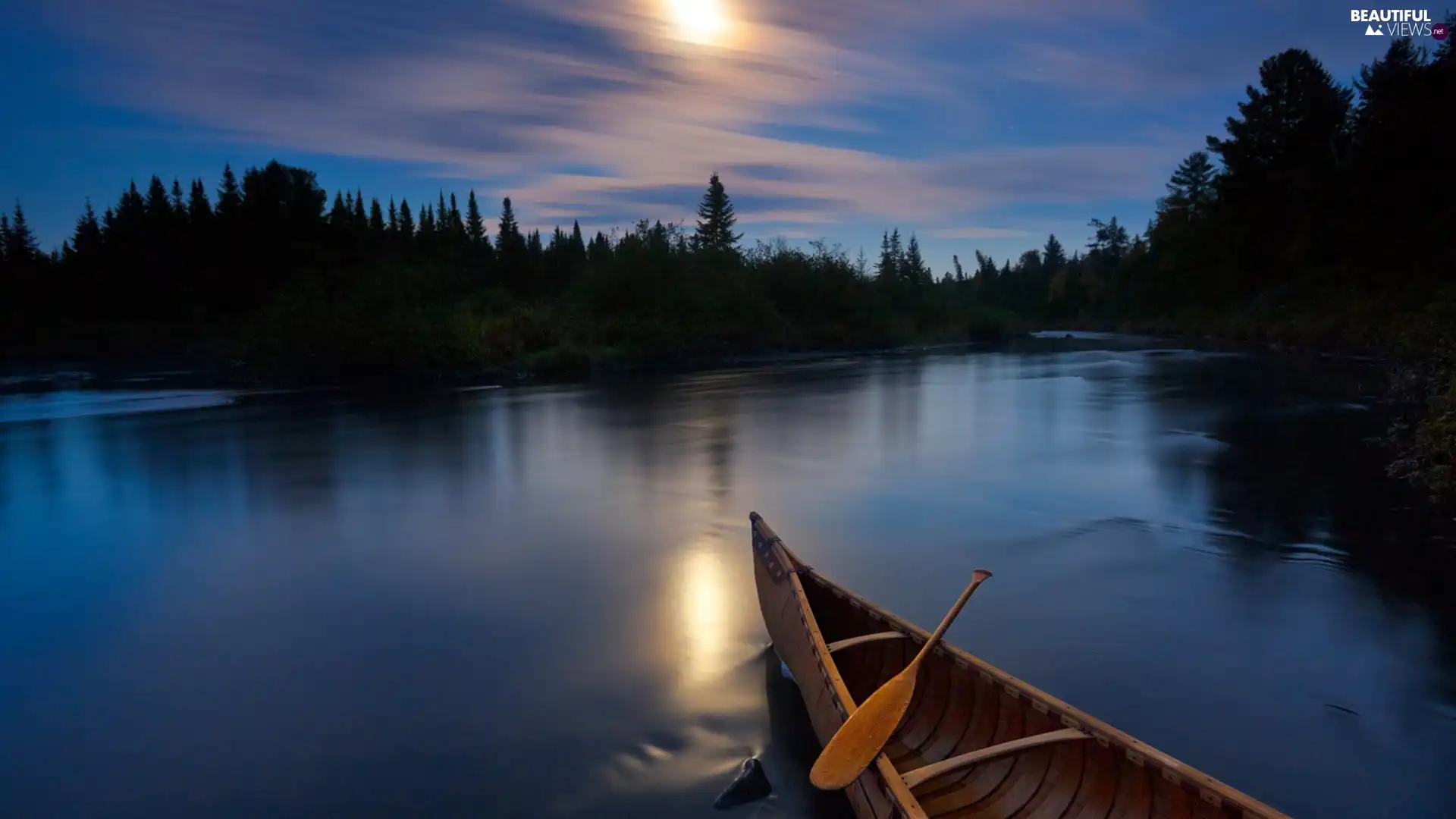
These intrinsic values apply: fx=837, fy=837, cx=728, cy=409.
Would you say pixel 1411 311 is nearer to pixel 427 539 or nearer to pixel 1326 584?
pixel 1326 584

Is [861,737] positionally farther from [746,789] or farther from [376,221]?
[376,221]

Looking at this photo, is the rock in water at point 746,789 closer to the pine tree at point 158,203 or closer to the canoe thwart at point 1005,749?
the canoe thwart at point 1005,749

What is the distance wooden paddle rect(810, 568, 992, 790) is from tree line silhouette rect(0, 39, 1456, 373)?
27.9 metres

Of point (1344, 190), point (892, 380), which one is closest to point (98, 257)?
point (892, 380)

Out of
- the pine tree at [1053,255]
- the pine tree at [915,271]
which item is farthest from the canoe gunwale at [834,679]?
the pine tree at [1053,255]

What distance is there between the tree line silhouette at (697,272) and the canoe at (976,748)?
27.1 meters

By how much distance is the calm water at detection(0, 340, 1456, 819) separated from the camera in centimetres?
468

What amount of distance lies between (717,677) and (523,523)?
526 cm

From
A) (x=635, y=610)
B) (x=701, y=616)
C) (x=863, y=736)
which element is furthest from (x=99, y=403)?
(x=863, y=736)

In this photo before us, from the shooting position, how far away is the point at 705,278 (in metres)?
43.4

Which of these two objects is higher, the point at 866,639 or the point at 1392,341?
the point at 1392,341

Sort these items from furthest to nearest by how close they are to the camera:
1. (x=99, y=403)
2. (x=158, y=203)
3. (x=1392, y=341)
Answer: (x=158, y=203) < (x=1392, y=341) < (x=99, y=403)

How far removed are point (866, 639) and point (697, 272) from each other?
39.9 meters

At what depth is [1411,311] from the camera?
1099 inches
